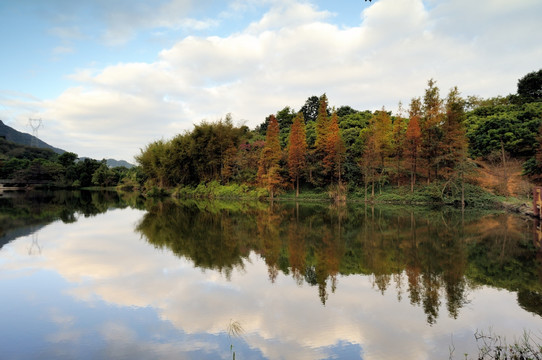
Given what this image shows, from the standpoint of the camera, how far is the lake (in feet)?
11.6

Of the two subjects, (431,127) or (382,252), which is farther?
(431,127)

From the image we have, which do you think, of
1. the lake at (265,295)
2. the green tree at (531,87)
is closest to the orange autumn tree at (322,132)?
the lake at (265,295)

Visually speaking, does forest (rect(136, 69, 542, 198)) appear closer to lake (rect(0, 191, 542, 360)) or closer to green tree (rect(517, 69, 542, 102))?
green tree (rect(517, 69, 542, 102))

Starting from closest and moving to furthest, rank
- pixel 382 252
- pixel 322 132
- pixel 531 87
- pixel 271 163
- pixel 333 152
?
pixel 382 252
pixel 333 152
pixel 322 132
pixel 271 163
pixel 531 87

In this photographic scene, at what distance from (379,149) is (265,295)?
2175 cm

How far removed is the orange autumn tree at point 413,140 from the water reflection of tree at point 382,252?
11.3m

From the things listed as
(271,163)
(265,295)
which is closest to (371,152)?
(271,163)

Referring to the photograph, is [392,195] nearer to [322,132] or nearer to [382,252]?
[322,132]

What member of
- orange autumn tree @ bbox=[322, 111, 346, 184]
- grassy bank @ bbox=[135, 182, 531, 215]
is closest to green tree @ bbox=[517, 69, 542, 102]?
grassy bank @ bbox=[135, 182, 531, 215]

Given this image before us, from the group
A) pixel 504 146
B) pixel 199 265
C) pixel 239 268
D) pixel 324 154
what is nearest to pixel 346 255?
pixel 239 268

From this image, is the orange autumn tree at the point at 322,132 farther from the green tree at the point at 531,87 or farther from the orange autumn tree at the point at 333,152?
the green tree at the point at 531,87

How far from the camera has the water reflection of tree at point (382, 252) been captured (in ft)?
18.3

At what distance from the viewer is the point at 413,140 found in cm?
2331

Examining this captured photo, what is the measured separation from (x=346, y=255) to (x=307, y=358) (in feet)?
14.7
